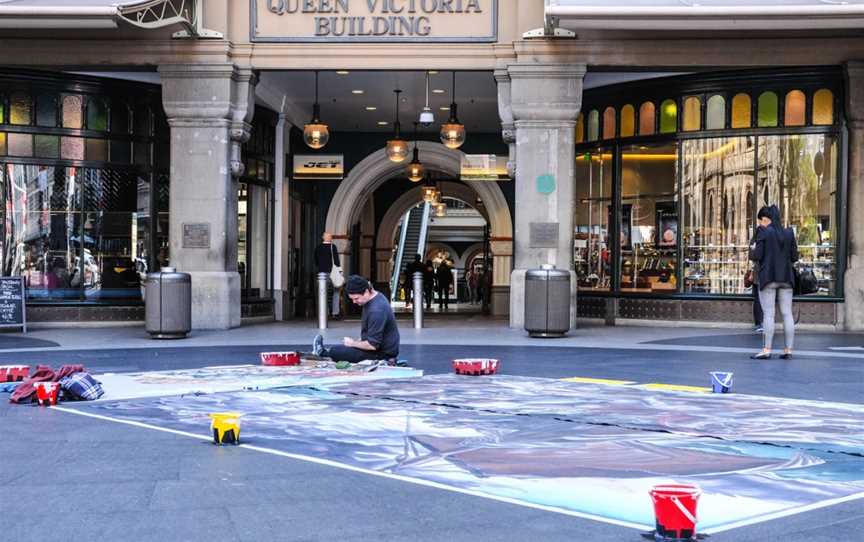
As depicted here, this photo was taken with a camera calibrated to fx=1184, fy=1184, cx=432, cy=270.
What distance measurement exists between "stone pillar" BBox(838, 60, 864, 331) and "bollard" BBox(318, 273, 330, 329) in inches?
350

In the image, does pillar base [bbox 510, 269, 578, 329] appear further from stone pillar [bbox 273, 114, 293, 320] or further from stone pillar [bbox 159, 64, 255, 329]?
stone pillar [bbox 273, 114, 293, 320]

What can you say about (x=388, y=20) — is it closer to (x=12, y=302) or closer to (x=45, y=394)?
(x=12, y=302)

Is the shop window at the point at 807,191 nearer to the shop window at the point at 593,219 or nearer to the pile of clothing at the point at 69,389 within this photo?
the shop window at the point at 593,219

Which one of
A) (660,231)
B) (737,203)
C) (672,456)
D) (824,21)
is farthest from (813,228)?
(672,456)

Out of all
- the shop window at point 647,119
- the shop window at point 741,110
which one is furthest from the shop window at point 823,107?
the shop window at point 647,119

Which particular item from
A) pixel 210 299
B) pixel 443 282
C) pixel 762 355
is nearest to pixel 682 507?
pixel 762 355

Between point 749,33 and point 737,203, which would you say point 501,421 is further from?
point 737,203

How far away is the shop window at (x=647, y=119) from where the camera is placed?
70.4ft

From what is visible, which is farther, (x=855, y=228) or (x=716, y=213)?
(x=716, y=213)

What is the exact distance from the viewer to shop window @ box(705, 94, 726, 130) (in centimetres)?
2067

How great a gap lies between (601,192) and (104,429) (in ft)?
50.5

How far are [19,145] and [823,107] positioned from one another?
13.8m

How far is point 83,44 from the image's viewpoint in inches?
765

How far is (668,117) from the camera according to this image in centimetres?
2125
